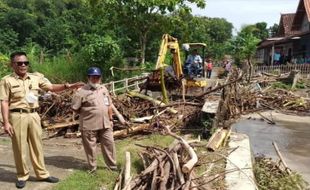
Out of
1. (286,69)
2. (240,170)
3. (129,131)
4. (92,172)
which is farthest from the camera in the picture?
(286,69)

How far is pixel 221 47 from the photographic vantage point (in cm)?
6581

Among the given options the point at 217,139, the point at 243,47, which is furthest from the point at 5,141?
the point at 243,47

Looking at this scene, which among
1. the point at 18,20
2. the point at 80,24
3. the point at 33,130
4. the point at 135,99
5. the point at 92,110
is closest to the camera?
the point at 33,130

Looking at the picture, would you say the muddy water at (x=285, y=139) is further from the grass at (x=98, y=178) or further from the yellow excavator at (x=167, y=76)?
the grass at (x=98, y=178)

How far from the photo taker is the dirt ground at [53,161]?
6.72 m

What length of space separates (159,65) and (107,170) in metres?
7.94

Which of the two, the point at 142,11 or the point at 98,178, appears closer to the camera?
the point at 98,178

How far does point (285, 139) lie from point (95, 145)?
8.29m

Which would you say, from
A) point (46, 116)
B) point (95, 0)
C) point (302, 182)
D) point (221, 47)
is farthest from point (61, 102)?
point (221, 47)

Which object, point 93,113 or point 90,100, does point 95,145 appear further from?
point 90,100

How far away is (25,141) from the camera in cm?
642

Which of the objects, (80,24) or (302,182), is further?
(80,24)

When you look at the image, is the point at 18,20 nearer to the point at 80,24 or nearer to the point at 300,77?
the point at 80,24

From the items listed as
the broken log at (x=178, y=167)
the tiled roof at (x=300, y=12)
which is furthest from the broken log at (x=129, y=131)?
the tiled roof at (x=300, y=12)
